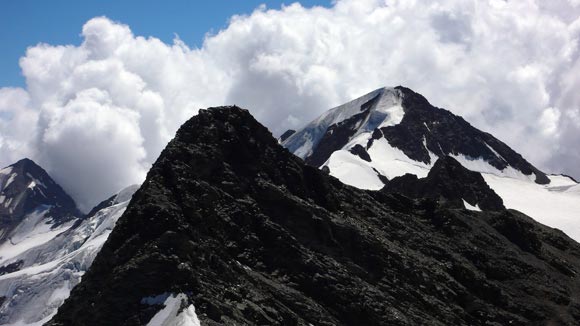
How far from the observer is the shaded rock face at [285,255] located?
85.6 m

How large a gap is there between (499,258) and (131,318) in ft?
230

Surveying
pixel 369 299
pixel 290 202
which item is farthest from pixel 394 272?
pixel 290 202

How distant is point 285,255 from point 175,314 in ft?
84.4

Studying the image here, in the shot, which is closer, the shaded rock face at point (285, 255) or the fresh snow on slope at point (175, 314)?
the fresh snow on slope at point (175, 314)

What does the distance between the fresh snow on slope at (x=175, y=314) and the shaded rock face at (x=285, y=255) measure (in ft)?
3.15

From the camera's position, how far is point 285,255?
10100 cm

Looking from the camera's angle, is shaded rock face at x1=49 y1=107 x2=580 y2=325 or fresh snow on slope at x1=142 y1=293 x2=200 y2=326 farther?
shaded rock face at x1=49 y1=107 x2=580 y2=325

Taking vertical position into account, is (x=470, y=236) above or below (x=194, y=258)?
above

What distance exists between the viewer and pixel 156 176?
106500 millimetres

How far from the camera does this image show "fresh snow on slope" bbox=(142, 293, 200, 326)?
249ft

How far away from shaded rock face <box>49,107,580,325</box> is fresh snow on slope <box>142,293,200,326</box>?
3.15 ft

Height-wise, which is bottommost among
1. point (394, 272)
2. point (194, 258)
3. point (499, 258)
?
point (194, 258)

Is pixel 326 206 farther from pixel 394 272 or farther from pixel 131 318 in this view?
pixel 131 318

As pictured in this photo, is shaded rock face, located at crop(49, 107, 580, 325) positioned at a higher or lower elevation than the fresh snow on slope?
higher
